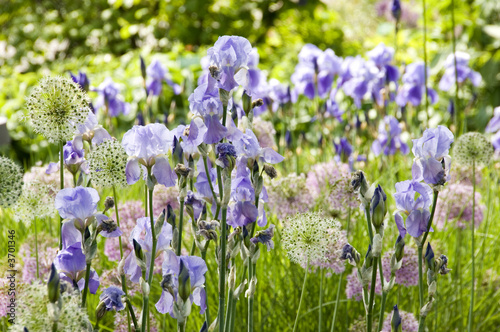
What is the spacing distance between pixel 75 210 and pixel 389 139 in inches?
84.4

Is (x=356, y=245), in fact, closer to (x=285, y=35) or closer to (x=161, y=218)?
(x=161, y=218)

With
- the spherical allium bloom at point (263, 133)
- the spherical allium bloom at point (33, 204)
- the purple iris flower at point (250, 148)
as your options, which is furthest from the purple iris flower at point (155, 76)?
the purple iris flower at point (250, 148)

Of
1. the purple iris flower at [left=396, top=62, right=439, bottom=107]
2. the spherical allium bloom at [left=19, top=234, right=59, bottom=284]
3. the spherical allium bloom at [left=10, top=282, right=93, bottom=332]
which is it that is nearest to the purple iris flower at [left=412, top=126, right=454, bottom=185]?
the spherical allium bloom at [left=10, top=282, right=93, bottom=332]

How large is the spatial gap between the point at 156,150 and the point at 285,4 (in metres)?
6.27

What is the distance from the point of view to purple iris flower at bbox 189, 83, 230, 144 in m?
1.09

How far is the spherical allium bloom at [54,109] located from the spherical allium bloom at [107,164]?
0.09 m

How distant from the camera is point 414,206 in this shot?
1.17 meters

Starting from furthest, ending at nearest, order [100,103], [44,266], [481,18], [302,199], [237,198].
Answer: [481,18], [100,103], [302,199], [44,266], [237,198]

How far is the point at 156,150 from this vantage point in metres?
1.09

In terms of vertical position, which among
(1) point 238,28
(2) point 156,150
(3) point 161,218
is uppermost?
(1) point 238,28

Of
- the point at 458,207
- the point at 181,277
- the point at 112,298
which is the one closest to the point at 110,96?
the point at 458,207

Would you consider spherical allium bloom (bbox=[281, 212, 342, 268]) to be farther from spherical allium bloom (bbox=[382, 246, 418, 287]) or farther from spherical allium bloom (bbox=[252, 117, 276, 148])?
spherical allium bloom (bbox=[252, 117, 276, 148])

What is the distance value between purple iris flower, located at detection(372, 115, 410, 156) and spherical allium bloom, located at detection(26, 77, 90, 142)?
203 centimetres

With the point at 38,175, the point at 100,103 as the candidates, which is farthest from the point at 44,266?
the point at 100,103
